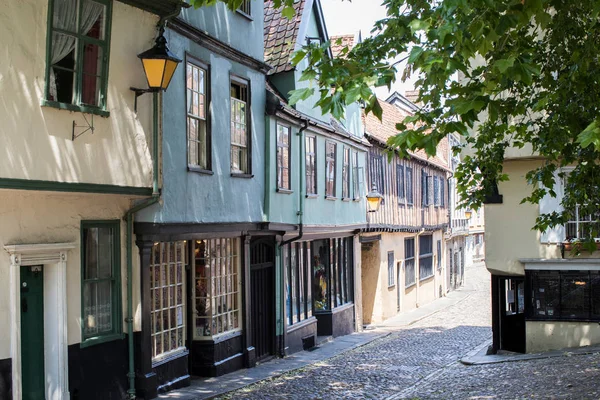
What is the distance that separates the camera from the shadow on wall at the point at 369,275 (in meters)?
27.6

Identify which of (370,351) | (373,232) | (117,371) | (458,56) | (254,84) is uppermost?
(254,84)

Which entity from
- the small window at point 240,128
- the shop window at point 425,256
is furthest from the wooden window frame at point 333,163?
the shop window at point 425,256

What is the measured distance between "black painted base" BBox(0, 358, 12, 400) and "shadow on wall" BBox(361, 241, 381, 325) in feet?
62.2

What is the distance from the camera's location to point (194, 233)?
13461 millimetres

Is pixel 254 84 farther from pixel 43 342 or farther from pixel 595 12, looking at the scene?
pixel 595 12

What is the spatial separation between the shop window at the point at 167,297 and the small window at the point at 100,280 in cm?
114

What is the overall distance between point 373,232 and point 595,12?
66.0 feet

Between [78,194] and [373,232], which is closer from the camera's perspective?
[78,194]

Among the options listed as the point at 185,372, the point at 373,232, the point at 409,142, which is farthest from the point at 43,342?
the point at 373,232

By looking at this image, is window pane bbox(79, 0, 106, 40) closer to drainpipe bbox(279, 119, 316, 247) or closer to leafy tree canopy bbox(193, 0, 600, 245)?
leafy tree canopy bbox(193, 0, 600, 245)

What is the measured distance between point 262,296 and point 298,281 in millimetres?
2642

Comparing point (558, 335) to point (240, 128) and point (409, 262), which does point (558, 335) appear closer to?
point (240, 128)

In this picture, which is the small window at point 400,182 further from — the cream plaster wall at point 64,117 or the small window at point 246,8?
the cream plaster wall at point 64,117

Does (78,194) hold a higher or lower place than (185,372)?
higher
